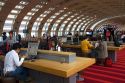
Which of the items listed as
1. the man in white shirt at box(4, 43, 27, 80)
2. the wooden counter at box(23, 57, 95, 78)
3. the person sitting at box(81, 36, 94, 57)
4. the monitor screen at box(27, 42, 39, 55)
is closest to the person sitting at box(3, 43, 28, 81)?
the man in white shirt at box(4, 43, 27, 80)

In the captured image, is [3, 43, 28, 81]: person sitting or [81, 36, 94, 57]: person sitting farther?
[81, 36, 94, 57]: person sitting

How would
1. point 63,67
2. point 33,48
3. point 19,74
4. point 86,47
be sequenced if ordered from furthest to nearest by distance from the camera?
1. point 86,47
2. point 33,48
3. point 19,74
4. point 63,67

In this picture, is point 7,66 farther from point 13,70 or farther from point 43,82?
point 43,82

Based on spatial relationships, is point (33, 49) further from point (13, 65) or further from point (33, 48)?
point (13, 65)

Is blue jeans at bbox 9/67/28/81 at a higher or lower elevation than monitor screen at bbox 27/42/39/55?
lower

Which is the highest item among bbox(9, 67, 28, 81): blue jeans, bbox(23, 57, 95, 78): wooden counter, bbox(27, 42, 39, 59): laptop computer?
bbox(27, 42, 39, 59): laptop computer

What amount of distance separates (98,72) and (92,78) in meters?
0.92

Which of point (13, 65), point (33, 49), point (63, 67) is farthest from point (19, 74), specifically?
point (63, 67)

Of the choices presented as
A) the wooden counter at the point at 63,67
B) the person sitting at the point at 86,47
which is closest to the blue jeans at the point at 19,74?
the wooden counter at the point at 63,67

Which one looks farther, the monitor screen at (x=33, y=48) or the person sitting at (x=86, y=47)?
the person sitting at (x=86, y=47)

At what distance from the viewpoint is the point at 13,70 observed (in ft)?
16.2

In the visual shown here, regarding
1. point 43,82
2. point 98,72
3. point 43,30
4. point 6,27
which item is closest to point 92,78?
point 98,72

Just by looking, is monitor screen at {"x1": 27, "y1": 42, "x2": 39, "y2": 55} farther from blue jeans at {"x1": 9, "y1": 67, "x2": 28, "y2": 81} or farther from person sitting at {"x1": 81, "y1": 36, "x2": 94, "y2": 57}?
person sitting at {"x1": 81, "y1": 36, "x2": 94, "y2": 57}

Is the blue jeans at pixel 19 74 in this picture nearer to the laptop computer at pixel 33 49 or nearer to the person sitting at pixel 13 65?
the person sitting at pixel 13 65
